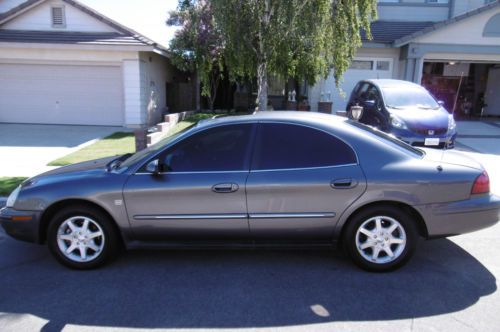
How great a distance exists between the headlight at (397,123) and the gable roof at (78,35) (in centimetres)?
850

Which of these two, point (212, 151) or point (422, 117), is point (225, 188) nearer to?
point (212, 151)

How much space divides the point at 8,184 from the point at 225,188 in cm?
490

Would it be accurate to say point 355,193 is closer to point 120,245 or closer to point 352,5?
point 120,245

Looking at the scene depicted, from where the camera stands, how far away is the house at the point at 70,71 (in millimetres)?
14125

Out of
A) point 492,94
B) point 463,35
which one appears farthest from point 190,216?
point 492,94

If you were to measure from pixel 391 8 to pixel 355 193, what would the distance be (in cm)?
1677

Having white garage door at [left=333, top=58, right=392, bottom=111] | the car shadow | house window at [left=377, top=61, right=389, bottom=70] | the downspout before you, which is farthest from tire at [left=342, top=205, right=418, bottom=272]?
the downspout

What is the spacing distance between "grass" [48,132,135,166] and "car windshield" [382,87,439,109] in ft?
21.2

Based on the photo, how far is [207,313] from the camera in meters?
3.35

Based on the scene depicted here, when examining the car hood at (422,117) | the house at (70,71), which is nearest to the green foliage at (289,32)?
the car hood at (422,117)

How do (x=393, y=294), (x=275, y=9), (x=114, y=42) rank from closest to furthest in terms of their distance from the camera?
(x=393, y=294) < (x=275, y=9) < (x=114, y=42)

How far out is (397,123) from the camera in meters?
9.02

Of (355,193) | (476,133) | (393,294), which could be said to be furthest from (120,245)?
(476,133)

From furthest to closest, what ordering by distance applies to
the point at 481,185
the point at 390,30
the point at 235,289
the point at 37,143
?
the point at 390,30 → the point at 37,143 → the point at 481,185 → the point at 235,289
